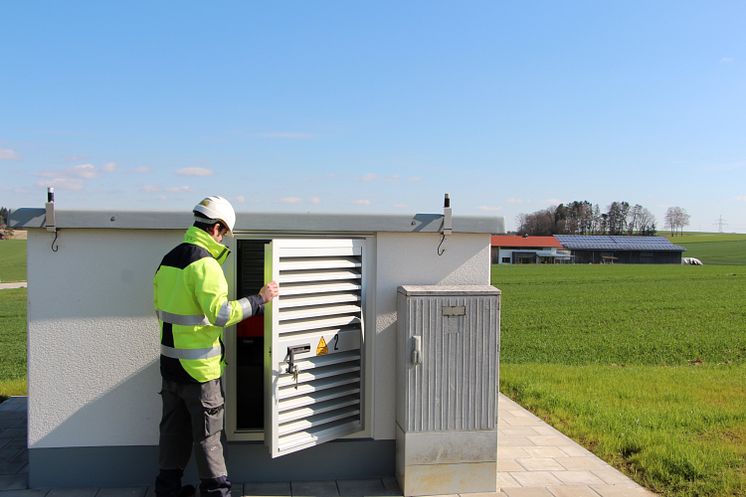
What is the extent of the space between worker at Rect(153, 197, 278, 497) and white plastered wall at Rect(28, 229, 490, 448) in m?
0.62

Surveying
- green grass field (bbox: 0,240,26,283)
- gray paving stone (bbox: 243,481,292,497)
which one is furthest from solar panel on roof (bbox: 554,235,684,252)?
gray paving stone (bbox: 243,481,292,497)

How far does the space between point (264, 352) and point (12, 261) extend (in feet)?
233

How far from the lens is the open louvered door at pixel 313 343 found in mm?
4613

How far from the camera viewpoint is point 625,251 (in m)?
93.9

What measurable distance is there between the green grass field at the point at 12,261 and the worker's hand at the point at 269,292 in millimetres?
51037

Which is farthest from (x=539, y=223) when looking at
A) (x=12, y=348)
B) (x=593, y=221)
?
(x=12, y=348)

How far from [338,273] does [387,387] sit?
1.10 metres

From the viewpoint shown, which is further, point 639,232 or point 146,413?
point 639,232

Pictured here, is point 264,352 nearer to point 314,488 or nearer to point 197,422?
point 197,422

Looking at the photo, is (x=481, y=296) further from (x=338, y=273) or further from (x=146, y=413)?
(x=146, y=413)

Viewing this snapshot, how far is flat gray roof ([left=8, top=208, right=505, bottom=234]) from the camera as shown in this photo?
4.78 meters

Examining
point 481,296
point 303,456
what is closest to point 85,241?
point 303,456

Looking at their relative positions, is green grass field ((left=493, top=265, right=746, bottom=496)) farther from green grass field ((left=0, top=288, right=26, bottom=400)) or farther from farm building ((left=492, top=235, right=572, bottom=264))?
farm building ((left=492, top=235, right=572, bottom=264))

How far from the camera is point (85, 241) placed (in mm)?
4949
